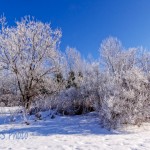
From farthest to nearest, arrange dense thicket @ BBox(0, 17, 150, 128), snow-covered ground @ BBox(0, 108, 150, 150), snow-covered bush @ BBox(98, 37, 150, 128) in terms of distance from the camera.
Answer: dense thicket @ BBox(0, 17, 150, 128)
snow-covered bush @ BBox(98, 37, 150, 128)
snow-covered ground @ BBox(0, 108, 150, 150)

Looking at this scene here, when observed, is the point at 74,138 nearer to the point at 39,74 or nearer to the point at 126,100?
the point at 126,100

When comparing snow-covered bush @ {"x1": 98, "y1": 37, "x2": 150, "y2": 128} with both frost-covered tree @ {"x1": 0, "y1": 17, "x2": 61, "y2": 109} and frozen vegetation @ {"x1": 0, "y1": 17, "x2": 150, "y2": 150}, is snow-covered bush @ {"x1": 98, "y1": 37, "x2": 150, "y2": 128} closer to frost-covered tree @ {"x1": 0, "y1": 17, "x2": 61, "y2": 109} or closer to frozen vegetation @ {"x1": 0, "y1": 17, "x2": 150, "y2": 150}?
frozen vegetation @ {"x1": 0, "y1": 17, "x2": 150, "y2": 150}

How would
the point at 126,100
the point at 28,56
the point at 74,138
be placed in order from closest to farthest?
1. the point at 74,138
2. the point at 126,100
3. the point at 28,56

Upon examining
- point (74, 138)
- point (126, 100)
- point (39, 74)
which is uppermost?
point (39, 74)

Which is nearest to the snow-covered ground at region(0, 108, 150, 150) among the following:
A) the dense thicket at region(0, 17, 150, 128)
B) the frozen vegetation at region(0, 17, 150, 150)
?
the frozen vegetation at region(0, 17, 150, 150)

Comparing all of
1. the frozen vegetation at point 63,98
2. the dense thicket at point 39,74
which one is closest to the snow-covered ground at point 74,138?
the frozen vegetation at point 63,98

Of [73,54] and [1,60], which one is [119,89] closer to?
[1,60]

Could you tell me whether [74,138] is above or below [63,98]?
below

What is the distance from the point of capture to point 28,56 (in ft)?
53.8

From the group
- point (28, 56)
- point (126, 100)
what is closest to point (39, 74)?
point (28, 56)

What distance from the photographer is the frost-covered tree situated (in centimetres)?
1590

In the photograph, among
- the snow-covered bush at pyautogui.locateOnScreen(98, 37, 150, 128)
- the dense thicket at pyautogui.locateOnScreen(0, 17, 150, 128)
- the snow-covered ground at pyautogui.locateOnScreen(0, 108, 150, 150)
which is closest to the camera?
the snow-covered ground at pyautogui.locateOnScreen(0, 108, 150, 150)

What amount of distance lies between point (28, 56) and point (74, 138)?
27.9 feet

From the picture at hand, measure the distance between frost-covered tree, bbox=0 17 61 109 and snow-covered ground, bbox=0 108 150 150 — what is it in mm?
5037
